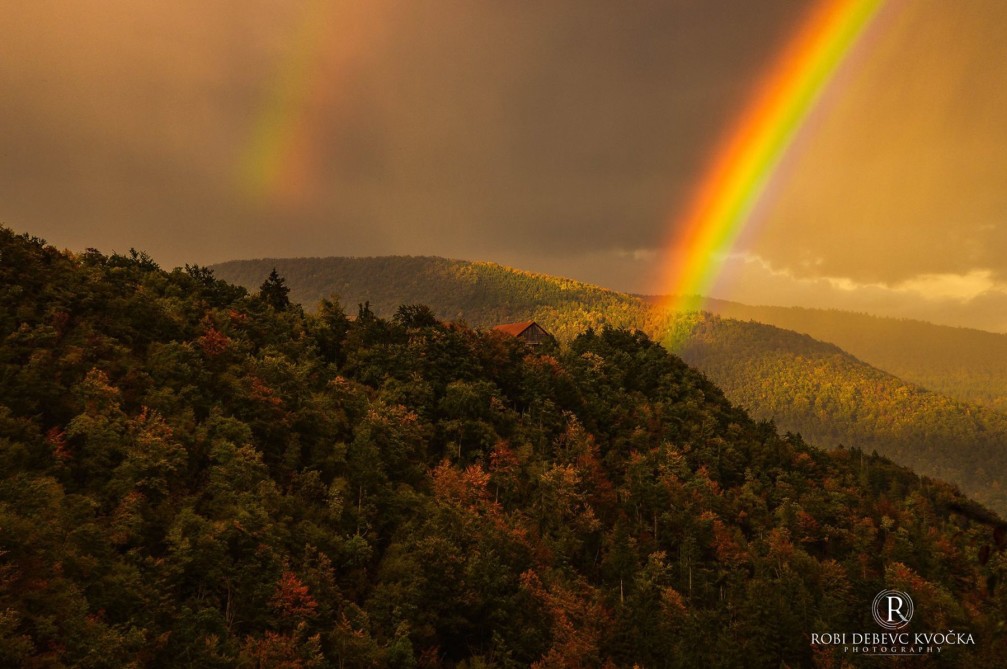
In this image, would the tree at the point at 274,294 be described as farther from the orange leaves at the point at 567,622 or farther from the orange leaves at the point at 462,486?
the orange leaves at the point at 567,622

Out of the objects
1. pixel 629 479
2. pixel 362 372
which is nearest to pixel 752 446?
pixel 629 479

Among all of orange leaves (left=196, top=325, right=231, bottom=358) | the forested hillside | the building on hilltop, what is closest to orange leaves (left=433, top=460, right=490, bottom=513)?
the forested hillside

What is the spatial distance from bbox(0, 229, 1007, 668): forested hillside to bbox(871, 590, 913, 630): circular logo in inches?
69.5

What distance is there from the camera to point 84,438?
46938 mm

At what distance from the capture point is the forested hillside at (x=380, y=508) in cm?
4084

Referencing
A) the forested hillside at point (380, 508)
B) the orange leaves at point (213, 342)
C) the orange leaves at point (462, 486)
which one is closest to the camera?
the forested hillside at point (380, 508)

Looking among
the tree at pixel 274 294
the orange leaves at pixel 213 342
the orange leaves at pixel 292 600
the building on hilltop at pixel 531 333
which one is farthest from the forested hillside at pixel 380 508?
the building on hilltop at pixel 531 333

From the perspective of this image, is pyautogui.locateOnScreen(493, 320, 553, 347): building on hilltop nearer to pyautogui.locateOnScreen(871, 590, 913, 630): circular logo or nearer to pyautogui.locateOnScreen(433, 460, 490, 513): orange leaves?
pyautogui.locateOnScreen(433, 460, 490, 513): orange leaves

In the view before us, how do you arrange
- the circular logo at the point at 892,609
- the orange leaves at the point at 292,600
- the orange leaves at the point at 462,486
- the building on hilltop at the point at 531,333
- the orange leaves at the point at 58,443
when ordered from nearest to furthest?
the orange leaves at the point at 58,443, the orange leaves at the point at 292,600, the orange leaves at the point at 462,486, the circular logo at the point at 892,609, the building on hilltop at the point at 531,333

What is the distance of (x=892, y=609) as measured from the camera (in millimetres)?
77312

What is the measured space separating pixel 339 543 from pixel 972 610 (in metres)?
83.9

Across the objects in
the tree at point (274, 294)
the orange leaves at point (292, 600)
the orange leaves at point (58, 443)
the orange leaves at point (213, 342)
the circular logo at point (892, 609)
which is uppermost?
the tree at point (274, 294)

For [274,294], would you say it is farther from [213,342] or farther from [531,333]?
[531,333]

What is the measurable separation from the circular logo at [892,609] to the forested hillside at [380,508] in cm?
177
